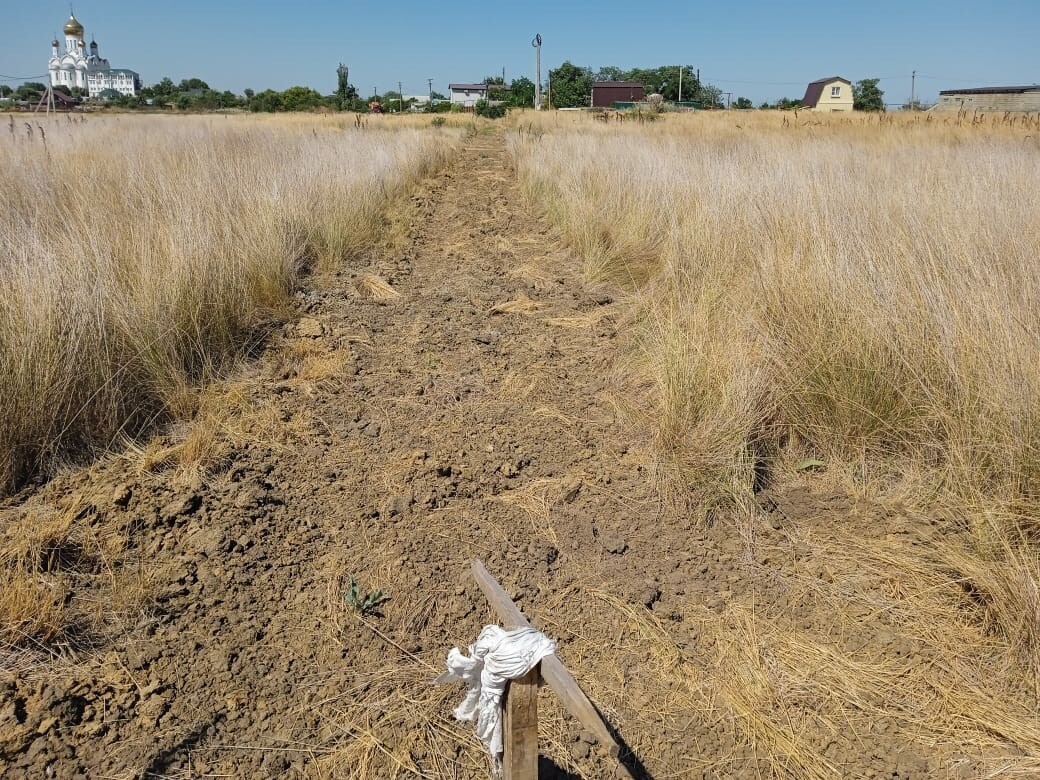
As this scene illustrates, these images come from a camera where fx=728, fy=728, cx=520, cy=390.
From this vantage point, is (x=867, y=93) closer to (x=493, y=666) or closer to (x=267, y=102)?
(x=267, y=102)

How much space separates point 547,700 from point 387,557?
0.85m

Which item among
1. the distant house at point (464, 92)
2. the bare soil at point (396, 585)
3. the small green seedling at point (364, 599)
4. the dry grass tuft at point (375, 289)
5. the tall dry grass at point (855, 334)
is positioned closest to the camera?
the bare soil at point (396, 585)

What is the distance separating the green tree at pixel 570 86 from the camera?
60.1 metres

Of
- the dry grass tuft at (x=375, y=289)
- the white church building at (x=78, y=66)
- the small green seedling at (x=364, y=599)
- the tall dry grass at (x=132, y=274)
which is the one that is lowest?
the small green seedling at (x=364, y=599)

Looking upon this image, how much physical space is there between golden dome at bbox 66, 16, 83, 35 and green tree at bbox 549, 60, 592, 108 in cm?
8765

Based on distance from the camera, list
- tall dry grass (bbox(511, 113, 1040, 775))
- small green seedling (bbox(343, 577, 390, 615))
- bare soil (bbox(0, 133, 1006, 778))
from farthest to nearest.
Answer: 1. small green seedling (bbox(343, 577, 390, 615))
2. tall dry grass (bbox(511, 113, 1040, 775))
3. bare soil (bbox(0, 133, 1006, 778))

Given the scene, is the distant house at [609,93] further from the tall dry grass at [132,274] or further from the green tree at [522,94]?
the tall dry grass at [132,274]

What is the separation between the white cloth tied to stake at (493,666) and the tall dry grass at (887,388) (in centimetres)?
85

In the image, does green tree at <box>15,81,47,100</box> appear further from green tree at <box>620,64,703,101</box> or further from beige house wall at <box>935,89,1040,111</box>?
beige house wall at <box>935,89,1040,111</box>

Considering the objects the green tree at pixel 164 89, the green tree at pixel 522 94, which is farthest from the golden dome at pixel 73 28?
the green tree at pixel 522 94

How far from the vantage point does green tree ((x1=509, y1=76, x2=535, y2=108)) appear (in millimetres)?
56303

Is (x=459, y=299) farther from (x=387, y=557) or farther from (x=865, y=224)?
(x=387, y=557)

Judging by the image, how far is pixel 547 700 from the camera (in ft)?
6.76

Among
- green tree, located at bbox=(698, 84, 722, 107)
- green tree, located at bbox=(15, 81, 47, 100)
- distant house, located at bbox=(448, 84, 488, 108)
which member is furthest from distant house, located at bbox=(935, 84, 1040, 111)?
distant house, located at bbox=(448, 84, 488, 108)
